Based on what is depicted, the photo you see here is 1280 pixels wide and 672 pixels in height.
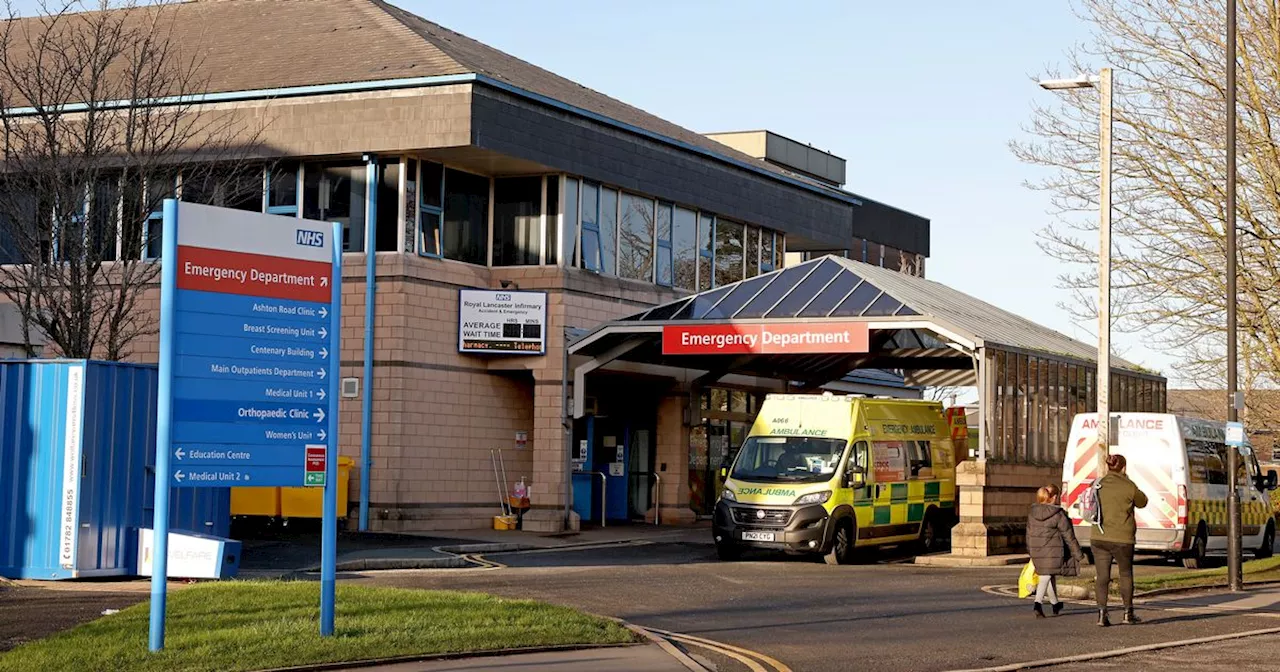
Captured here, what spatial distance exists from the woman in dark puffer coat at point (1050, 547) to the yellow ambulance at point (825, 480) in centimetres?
719

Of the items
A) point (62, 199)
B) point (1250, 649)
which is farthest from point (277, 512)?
point (1250, 649)

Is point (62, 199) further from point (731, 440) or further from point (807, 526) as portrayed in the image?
point (731, 440)

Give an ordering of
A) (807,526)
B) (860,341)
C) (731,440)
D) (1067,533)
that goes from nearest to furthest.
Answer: (1067,533) < (807,526) < (860,341) < (731,440)

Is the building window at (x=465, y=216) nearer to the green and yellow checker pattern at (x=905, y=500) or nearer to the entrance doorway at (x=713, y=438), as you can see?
the entrance doorway at (x=713, y=438)

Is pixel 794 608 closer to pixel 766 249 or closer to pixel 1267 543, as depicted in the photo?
pixel 1267 543

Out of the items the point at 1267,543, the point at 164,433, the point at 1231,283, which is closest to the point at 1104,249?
the point at 1231,283

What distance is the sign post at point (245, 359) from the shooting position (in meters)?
12.1

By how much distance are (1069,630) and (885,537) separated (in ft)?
32.6

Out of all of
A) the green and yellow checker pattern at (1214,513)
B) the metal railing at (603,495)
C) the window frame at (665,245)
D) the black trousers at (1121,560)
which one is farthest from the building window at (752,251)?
the black trousers at (1121,560)

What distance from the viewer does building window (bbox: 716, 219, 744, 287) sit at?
38.0m

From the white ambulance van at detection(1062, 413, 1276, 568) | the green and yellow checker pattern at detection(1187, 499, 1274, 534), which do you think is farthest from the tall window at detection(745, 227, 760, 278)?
the white ambulance van at detection(1062, 413, 1276, 568)

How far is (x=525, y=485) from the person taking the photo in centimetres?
3228

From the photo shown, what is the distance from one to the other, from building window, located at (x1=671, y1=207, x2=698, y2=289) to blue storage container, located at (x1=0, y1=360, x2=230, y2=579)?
18.6 m

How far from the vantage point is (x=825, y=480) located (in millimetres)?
24609
